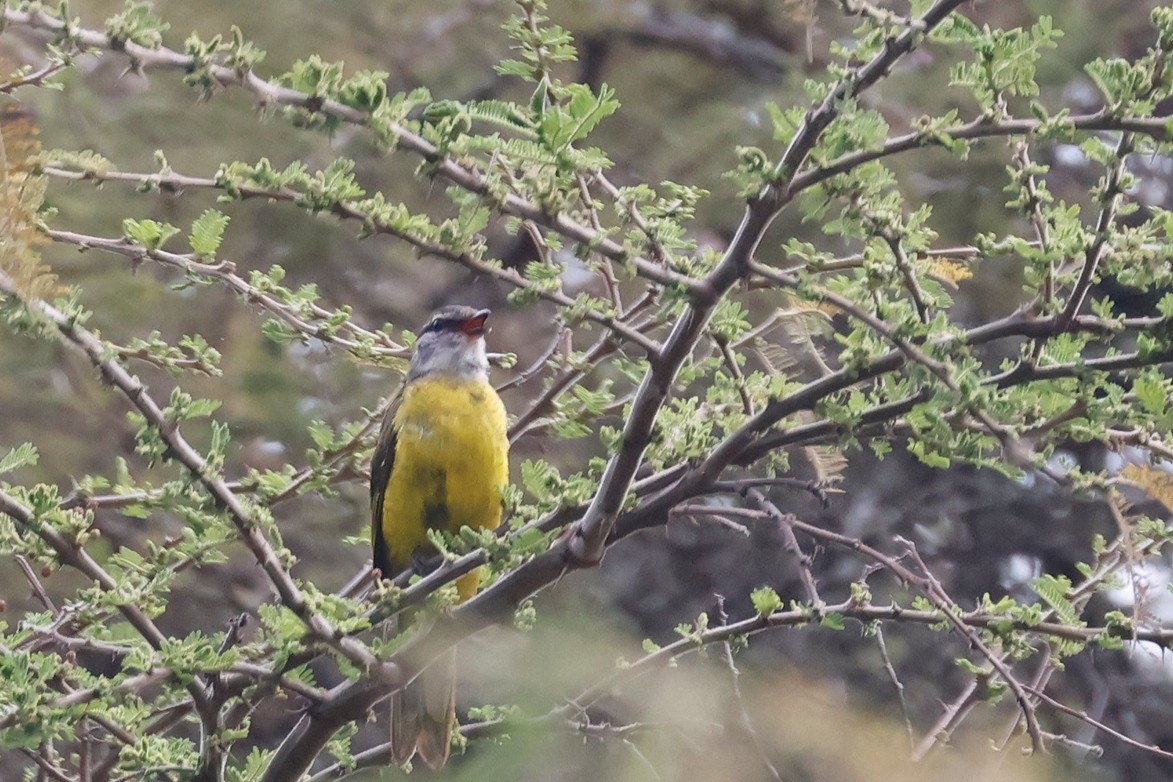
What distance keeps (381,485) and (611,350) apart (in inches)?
48.0

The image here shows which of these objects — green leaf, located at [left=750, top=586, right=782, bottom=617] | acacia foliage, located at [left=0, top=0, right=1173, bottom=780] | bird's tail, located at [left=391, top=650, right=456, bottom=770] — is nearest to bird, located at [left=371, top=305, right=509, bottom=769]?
bird's tail, located at [left=391, top=650, right=456, bottom=770]

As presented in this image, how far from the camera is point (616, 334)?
249cm

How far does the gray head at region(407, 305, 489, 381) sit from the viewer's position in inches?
182

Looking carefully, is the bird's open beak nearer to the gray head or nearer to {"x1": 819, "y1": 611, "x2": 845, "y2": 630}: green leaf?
the gray head

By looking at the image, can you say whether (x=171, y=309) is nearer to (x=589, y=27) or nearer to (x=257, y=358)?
(x=257, y=358)

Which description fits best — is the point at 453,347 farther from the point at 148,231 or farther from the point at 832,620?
the point at 832,620

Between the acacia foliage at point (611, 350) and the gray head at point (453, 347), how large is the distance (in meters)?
1.19

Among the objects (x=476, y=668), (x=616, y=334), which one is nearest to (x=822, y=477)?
(x=616, y=334)

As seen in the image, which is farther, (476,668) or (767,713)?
(476,668)

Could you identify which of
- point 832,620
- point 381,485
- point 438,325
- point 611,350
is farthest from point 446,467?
point 832,620

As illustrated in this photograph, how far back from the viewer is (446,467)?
4344mm

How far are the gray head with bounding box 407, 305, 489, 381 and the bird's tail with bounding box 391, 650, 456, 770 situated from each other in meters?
1.10

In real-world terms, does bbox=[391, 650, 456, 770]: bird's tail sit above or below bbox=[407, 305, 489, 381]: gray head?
below

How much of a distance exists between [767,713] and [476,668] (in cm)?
60
